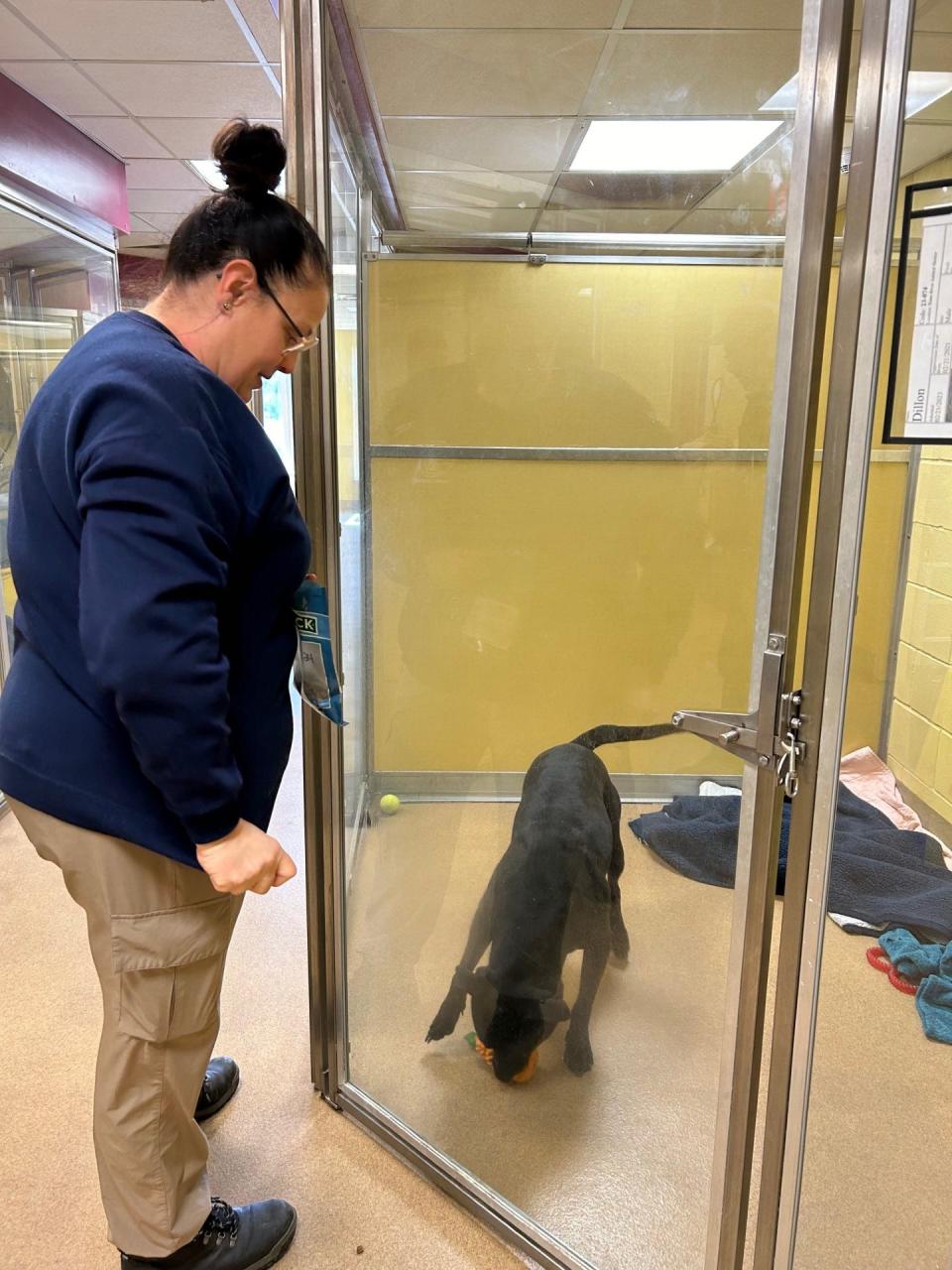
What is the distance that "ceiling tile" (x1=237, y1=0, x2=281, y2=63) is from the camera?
2668 mm

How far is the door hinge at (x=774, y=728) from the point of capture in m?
0.99

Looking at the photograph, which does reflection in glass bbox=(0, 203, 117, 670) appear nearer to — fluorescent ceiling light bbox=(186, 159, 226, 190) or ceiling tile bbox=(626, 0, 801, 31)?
fluorescent ceiling light bbox=(186, 159, 226, 190)

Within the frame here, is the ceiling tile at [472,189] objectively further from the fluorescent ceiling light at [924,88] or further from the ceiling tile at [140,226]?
the ceiling tile at [140,226]

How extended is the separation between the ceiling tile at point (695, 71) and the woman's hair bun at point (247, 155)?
0.41 m

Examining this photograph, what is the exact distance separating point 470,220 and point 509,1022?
4.17 feet

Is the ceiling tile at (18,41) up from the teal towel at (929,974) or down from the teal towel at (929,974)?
up

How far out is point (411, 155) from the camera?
134cm

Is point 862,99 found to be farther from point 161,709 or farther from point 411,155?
point 161,709

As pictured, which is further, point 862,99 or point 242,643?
point 242,643

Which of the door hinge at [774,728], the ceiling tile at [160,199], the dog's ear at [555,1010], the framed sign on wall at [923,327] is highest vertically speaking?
the ceiling tile at [160,199]

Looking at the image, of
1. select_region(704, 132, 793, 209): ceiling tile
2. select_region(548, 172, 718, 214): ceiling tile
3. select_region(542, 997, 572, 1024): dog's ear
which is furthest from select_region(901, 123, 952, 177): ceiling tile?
select_region(542, 997, 572, 1024): dog's ear

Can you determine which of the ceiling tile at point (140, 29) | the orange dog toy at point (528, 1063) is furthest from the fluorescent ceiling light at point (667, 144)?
the ceiling tile at point (140, 29)

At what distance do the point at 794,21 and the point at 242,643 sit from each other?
903 mm

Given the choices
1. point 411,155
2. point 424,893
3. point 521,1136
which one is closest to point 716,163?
point 411,155
